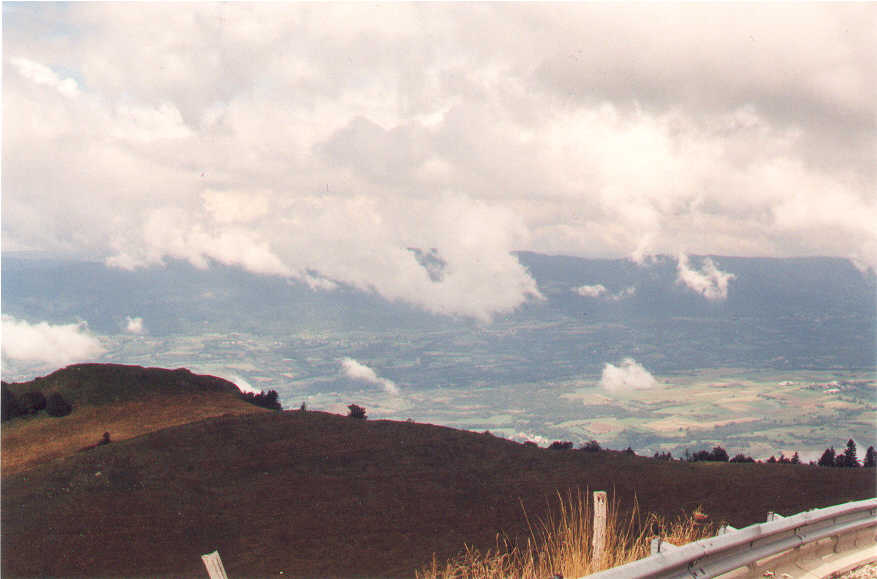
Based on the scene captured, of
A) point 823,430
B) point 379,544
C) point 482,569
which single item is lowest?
point 823,430

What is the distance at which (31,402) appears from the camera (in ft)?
92.4

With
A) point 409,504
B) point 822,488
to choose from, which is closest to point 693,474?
point 822,488

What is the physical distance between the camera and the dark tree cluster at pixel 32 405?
27734 millimetres

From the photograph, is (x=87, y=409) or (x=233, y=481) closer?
(x=233, y=481)

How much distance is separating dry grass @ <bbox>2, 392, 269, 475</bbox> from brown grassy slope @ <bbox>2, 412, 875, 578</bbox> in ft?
17.1

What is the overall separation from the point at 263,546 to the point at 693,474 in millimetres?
11113

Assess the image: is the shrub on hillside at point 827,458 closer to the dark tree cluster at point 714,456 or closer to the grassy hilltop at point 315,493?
the dark tree cluster at point 714,456

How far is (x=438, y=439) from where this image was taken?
21.6m

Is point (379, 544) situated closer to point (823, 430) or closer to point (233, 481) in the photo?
point (233, 481)

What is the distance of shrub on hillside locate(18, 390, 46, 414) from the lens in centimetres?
2798

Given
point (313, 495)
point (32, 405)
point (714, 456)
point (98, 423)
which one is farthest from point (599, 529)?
point (32, 405)

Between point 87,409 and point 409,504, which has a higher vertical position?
point 87,409

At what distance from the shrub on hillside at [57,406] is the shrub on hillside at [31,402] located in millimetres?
412

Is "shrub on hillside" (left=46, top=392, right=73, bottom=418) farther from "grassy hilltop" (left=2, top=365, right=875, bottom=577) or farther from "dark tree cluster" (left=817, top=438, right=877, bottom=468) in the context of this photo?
"dark tree cluster" (left=817, top=438, right=877, bottom=468)
